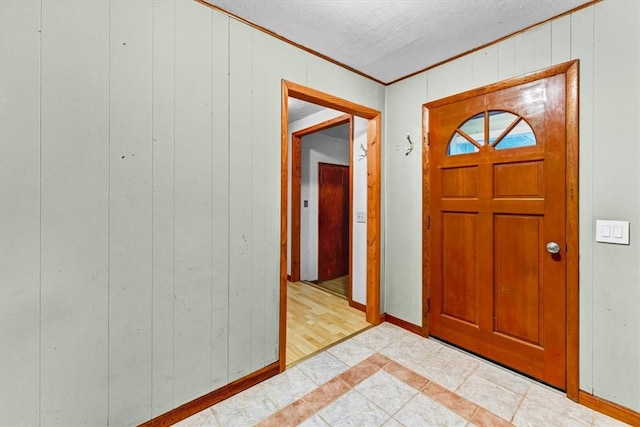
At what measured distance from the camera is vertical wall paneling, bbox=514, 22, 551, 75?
181cm

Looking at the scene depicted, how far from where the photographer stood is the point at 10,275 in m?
1.14

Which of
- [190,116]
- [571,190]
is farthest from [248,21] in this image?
[571,190]

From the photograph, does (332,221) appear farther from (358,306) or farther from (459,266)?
(459,266)

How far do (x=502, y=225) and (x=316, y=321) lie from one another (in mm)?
1893

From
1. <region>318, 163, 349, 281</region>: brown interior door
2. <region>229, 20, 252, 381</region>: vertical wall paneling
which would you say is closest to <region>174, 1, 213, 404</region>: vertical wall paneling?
<region>229, 20, 252, 381</region>: vertical wall paneling

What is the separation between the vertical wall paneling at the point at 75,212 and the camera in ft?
3.97

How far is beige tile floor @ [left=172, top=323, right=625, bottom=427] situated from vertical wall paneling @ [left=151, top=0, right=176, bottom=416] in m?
0.32

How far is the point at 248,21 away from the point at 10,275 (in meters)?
1.81

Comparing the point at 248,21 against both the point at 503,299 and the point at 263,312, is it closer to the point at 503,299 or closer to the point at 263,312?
the point at 263,312

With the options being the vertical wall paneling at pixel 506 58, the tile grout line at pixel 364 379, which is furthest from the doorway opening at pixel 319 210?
the vertical wall paneling at pixel 506 58

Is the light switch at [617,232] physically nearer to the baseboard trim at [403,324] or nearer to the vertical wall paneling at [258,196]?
the baseboard trim at [403,324]

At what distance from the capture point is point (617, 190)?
1581 mm

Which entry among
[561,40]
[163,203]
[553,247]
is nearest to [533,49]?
[561,40]

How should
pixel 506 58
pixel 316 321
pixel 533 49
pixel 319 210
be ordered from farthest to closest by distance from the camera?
1. pixel 319 210
2. pixel 316 321
3. pixel 506 58
4. pixel 533 49
